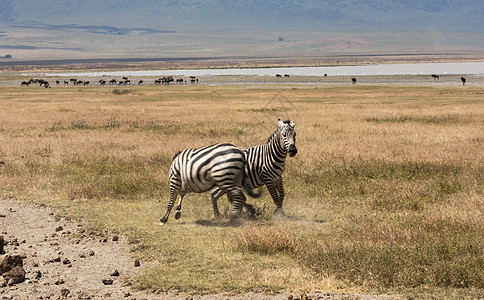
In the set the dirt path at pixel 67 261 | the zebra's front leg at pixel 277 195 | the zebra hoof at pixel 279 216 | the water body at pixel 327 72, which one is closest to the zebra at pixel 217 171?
the zebra's front leg at pixel 277 195

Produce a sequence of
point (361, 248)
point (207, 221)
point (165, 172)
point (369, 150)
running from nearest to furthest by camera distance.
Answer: point (361, 248)
point (207, 221)
point (165, 172)
point (369, 150)

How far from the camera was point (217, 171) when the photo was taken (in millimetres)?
11867

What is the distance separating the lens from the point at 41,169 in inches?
744

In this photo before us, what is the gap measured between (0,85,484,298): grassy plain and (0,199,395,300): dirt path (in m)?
0.31

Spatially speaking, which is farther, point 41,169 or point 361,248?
point 41,169

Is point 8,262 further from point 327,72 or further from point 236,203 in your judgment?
point 327,72

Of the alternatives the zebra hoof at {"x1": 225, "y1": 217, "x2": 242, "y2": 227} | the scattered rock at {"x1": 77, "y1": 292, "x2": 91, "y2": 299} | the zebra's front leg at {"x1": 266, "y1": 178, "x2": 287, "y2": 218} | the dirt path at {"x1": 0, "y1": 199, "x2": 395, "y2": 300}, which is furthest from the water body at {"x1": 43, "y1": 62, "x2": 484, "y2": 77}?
the scattered rock at {"x1": 77, "y1": 292, "x2": 91, "y2": 299}

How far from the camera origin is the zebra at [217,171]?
39.0 ft

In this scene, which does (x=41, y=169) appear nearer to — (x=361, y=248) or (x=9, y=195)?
(x=9, y=195)

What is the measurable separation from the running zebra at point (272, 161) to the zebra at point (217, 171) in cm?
33

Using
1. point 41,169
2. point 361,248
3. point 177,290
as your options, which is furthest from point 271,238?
point 41,169

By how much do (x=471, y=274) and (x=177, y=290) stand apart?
158 inches

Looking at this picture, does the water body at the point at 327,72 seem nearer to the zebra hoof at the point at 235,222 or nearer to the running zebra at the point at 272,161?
the running zebra at the point at 272,161

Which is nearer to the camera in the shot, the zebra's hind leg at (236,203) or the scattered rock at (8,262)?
the scattered rock at (8,262)
